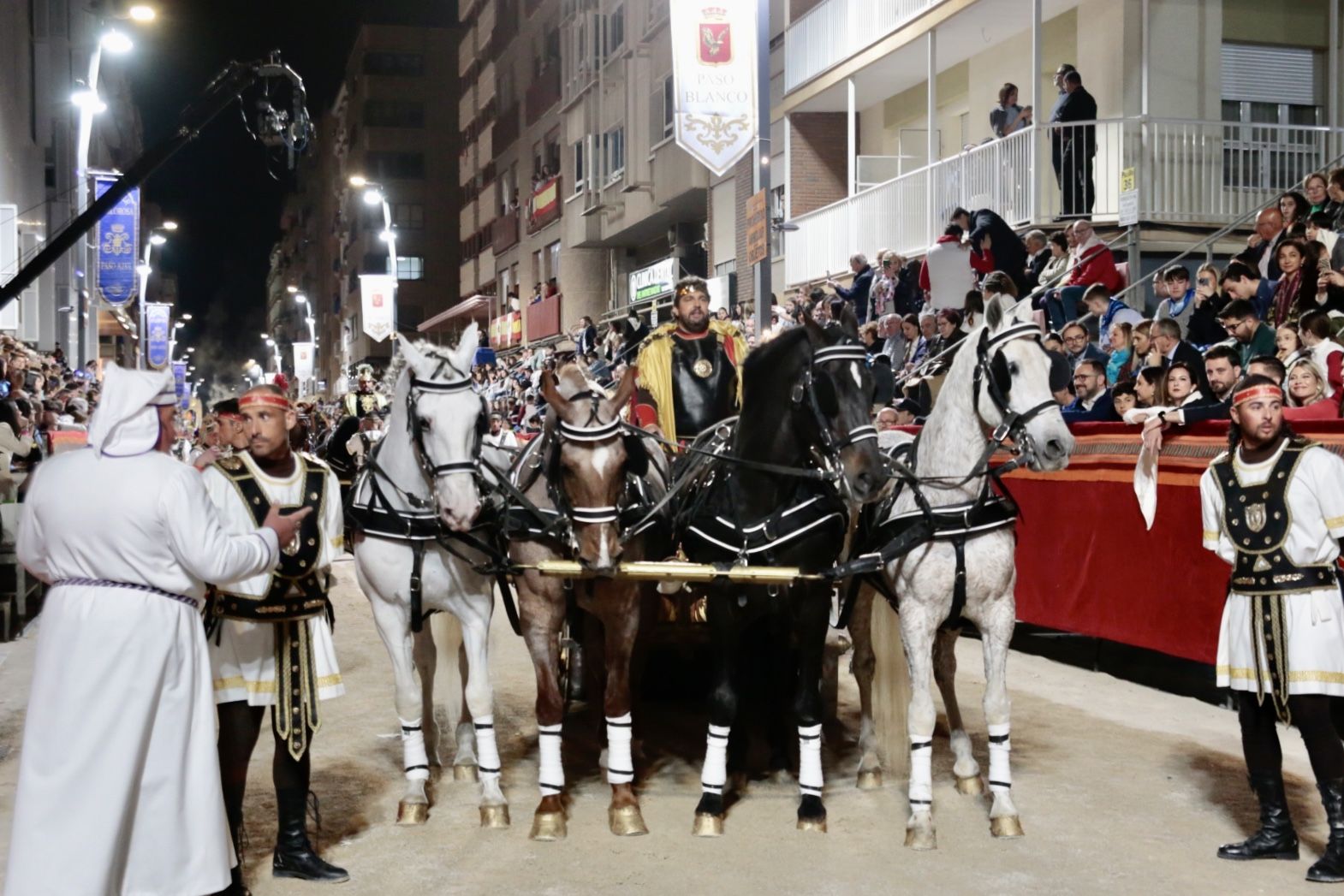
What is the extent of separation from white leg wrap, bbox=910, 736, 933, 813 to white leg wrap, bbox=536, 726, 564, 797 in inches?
71.8

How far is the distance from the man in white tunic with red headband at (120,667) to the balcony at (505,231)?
50.5 m

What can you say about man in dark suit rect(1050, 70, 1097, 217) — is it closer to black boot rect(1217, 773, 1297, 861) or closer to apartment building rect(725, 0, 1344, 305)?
apartment building rect(725, 0, 1344, 305)

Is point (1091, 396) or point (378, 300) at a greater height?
point (378, 300)

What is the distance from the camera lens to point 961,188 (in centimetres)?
2064

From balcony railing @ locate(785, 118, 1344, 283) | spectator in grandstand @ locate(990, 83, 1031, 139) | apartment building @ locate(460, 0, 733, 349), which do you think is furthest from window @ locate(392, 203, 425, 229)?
spectator in grandstand @ locate(990, 83, 1031, 139)

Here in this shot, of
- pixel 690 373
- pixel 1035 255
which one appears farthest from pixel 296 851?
pixel 1035 255

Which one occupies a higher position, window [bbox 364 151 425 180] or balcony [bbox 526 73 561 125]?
window [bbox 364 151 425 180]

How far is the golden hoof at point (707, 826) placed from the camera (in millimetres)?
7363

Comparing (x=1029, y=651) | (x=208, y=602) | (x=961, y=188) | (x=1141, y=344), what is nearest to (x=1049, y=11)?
(x=961, y=188)

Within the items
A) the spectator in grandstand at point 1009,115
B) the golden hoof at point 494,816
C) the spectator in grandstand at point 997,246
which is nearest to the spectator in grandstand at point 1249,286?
the spectator in grandstand at point 997,246

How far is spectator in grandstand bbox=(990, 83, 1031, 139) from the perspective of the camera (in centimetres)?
1953

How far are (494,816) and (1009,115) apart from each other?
14860mm

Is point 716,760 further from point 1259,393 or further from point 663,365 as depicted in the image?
point 1259,393

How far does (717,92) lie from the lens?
53.0ft
